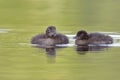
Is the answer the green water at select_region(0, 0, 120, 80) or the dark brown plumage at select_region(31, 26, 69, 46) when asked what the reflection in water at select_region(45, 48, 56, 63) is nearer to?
the green water at select_region(0, 0, 120, 80)

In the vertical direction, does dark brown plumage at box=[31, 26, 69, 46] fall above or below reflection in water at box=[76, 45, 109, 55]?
above

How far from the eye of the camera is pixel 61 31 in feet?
37.9

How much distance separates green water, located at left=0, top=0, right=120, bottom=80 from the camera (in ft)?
30.8

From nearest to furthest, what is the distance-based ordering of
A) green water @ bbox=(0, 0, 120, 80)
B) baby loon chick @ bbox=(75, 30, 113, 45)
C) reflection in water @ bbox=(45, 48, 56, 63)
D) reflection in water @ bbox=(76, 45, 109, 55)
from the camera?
green water @ bbox=(0, 0, 120, 80) → reflection in water @ bbox=(45, 48, 56, 63) → reflection in water @ bbox=(76, 45, 109, 55) → baby loon chick @ bbox=(75, 30, 113, 45)

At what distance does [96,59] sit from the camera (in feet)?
32.7

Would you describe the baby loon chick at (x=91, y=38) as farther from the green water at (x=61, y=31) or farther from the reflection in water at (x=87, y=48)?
the green water at (x=61, y=31)

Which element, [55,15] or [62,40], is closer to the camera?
[62,40]

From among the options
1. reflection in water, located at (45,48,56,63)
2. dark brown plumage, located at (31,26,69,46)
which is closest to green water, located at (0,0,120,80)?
reflection in water, located at (45,48,56,63)

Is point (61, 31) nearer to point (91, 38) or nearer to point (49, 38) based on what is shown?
point (49, 38)

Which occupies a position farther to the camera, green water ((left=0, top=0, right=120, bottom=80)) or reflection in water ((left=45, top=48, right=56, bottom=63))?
reflection in water ((left=45, top=48, right=56, bottom=63))

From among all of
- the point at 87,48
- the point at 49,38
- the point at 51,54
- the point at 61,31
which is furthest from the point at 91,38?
the point at 61,31

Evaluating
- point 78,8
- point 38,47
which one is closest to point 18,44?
point 38,47

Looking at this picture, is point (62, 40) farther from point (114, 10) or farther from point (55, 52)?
point (114, 10)

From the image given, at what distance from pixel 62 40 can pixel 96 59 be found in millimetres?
794
